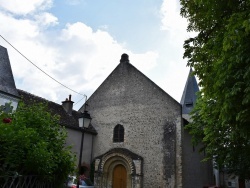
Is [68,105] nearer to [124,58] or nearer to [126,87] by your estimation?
[126,87]

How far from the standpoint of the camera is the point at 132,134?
21125 millimetres

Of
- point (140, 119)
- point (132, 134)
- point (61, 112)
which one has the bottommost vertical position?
point (132, 134)

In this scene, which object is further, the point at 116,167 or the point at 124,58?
the point at 124,58

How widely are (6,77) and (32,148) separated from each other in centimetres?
1314

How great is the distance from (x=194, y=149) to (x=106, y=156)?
7521 millimetres

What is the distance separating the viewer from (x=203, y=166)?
2428cm

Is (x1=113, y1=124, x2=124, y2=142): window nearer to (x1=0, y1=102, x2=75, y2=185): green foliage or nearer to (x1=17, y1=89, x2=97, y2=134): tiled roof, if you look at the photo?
(x1=17, y1=89, x2=97, y2=134): tiled roof

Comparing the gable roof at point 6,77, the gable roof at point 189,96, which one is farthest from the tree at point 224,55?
the gable roof at point 189,96

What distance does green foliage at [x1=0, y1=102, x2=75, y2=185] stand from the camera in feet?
17.4

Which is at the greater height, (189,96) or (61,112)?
(189,96)

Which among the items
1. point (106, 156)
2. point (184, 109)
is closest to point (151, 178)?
point (106, 156)

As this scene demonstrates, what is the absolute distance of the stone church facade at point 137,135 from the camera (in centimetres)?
1920

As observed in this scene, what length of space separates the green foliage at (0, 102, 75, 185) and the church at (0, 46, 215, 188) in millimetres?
10940

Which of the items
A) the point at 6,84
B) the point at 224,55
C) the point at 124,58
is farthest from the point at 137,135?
the point at 224,55
